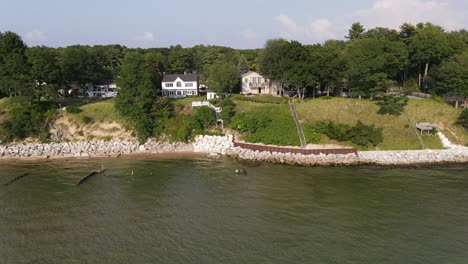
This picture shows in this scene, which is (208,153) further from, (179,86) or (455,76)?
(455,76)

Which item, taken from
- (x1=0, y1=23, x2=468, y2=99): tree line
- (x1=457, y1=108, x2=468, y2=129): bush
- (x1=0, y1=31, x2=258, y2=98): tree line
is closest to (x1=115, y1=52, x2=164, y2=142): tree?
(x1=0, y1=23, x2=468, y2=99): tree line

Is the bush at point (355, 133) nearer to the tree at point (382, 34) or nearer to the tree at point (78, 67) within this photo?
the tree at point (382, 34)

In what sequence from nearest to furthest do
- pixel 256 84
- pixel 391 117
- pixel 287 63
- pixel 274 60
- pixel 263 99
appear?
pixel 391 117 < pixel 287 63 < pixel 263 99 < pixel 274 60 < pixel 256 84

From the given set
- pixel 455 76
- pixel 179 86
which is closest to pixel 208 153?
pixel 179 86

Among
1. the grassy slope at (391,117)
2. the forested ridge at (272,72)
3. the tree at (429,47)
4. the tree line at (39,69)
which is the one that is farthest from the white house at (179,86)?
the tree at (429,47)

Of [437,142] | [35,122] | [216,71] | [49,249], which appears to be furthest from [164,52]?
[49,249]

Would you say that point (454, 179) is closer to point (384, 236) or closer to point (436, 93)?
point (384, 236)
